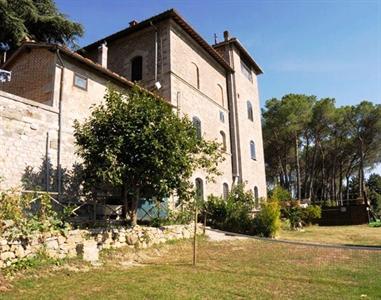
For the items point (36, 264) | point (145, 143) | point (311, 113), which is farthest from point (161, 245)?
point (311, 113)

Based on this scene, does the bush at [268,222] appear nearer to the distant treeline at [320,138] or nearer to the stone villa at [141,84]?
the stone villa at [141,84]

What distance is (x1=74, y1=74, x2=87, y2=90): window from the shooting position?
41.1 ft

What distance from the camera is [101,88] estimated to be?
44.5 feet

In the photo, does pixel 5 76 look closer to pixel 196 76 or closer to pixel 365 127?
pixel 196 76

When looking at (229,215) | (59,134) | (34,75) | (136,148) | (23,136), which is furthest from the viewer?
(229,215)

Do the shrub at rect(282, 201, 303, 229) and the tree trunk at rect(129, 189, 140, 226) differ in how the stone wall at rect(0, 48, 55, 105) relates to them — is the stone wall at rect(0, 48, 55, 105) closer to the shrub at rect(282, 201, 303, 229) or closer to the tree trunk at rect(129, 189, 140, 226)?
the tree trunk at rect(129, 189, 140, 226)

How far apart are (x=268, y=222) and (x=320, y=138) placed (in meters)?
23.3

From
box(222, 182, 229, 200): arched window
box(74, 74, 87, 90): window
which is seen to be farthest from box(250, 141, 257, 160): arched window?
box(74, 74, 87, 90): window

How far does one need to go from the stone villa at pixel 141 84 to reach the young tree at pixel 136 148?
172 cm

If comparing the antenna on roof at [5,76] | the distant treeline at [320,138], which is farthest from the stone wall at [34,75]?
the distant treeline at [320,138]

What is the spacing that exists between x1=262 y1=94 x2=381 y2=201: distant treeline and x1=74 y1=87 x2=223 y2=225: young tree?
23.3 meters

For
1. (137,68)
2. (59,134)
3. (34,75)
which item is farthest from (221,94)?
(59,134)

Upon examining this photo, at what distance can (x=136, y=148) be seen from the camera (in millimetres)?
9719

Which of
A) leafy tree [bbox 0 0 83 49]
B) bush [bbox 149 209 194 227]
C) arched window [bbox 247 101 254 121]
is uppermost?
leafy tree [bbox 0 0 83 49]
